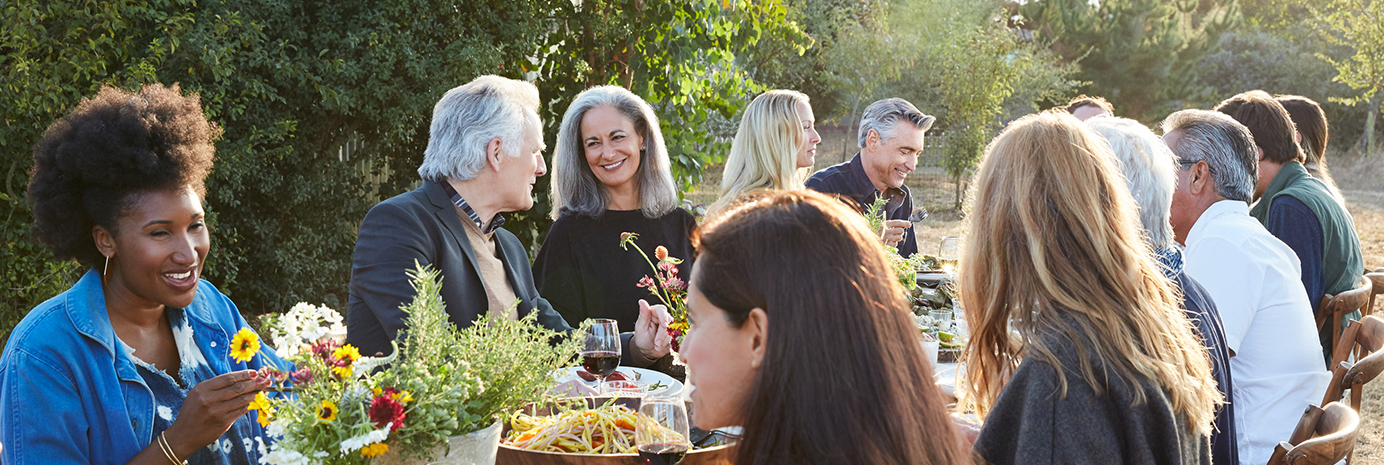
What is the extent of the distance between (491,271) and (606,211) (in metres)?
0.89

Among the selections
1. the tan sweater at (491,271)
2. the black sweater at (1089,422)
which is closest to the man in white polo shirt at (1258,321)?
the black sweater at (1089,422)

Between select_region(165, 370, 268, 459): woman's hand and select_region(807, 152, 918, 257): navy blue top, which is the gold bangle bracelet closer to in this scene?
select_region(165, 370, 268, 459): woman's hand

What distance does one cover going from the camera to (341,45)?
17.0 feet

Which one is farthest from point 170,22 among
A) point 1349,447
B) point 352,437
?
point 1349,447

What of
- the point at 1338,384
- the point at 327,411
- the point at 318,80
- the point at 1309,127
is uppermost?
the point at 318,80

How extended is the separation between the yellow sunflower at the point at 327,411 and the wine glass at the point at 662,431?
479mm

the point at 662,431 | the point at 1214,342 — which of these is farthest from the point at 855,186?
A: the point at 662,431

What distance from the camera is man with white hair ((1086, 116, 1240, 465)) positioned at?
211 centimetres

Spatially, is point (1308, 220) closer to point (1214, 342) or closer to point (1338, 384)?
point (1338, 384)

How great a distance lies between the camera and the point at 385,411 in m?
1.24

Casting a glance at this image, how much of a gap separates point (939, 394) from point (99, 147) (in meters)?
1.67

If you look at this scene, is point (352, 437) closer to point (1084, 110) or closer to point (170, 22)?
point (170, 22)

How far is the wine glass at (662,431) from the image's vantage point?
149cm

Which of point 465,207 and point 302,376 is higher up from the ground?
point 465,207
